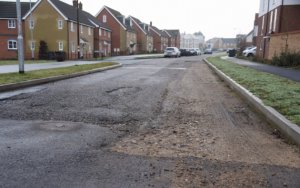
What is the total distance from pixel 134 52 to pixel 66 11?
31.5m

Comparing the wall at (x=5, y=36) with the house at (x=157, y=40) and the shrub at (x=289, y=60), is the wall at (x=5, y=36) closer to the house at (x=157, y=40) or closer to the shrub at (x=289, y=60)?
the shrub at (x=289, y=60)

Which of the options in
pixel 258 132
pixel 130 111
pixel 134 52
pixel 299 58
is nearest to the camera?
pixel 258 132

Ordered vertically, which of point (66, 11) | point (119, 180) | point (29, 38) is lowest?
point (119, 180)

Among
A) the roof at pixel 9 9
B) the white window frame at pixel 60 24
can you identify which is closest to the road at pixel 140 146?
the white window frame at pixel 60 24

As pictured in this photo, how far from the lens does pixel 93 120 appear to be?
6.70 meters

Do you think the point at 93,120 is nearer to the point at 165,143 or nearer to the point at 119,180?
the point at 165,143

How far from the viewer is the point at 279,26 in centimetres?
3219

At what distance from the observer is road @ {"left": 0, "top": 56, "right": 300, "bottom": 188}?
383 cm

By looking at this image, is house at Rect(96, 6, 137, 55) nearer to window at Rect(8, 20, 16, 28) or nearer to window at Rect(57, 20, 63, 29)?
window at Rect(57, 20, 63, 29)

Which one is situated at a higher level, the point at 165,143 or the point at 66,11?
the point at 66,11

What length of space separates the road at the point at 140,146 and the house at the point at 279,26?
64.4 ft

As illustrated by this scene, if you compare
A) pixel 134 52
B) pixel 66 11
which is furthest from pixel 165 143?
pixel 134 52

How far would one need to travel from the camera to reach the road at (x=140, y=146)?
12.6ft

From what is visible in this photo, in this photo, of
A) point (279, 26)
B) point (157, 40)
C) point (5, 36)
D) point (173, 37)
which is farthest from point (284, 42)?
point (173, 37)
